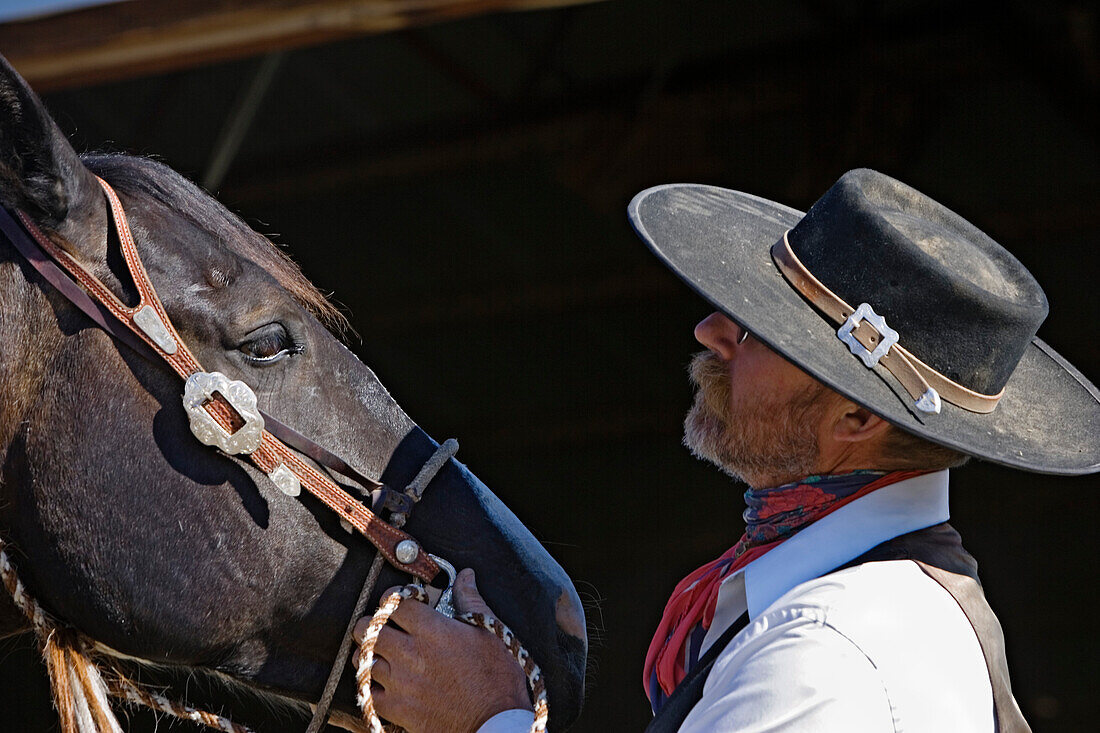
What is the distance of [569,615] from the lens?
199 cm

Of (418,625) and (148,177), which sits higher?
(148,177)

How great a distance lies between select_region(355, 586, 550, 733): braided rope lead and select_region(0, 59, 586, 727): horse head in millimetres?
56

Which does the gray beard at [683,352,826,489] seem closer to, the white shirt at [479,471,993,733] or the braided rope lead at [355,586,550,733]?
the white shirt at [479,471,993,733]

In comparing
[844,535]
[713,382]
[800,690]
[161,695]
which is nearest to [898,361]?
[844,535]

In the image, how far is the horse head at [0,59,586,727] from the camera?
183 centimetres

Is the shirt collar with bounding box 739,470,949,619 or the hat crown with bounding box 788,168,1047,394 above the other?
the hat crown with bounding box 788,168,1047,394

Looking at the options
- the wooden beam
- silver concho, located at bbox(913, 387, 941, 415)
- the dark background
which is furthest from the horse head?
the dark background

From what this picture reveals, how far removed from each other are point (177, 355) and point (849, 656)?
3.95 feet

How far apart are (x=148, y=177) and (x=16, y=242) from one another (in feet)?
1.07

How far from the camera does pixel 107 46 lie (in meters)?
4.32

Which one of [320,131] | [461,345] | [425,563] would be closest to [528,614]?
[425,563]

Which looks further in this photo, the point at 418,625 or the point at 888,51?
the point at 888,51

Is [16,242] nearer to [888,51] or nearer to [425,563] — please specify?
[425,563]

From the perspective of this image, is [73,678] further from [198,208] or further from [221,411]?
[198,208]
